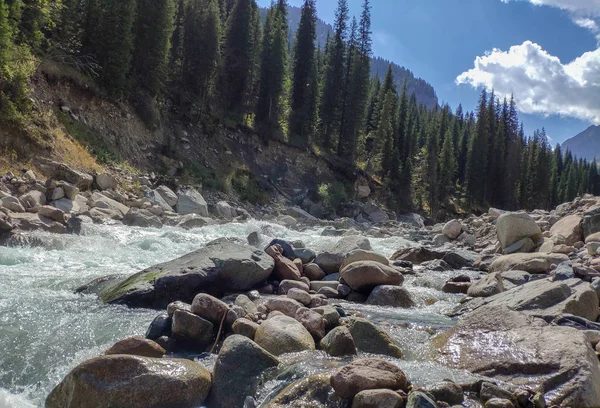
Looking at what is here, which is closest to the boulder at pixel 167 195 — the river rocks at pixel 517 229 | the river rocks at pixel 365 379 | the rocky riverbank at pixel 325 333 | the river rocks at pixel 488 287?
the rocky riverbank at pixel 325 333

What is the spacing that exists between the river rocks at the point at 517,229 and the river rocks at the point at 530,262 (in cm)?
345

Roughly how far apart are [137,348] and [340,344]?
103 inches

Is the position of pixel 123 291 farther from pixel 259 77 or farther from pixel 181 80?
pixel 259 77

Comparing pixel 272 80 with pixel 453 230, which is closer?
pixel 453 230

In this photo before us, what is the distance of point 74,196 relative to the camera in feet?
53.4

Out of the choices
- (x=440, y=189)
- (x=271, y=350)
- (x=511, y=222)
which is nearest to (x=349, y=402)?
(x=271, y=350)

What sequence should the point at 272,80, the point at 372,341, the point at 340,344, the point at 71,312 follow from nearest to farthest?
the point at 340,344
the point at 372,341
the point at 71,312
the point at 272,80

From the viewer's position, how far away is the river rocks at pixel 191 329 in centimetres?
639

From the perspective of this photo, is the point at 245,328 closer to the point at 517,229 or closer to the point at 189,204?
the point at 517,229

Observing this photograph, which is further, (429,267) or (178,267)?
(429,267)

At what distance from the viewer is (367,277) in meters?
10.2

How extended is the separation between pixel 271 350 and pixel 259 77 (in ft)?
138

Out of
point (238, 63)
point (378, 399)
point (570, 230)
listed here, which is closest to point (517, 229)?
point (570, 230)

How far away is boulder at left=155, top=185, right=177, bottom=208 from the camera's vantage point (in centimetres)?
2242
